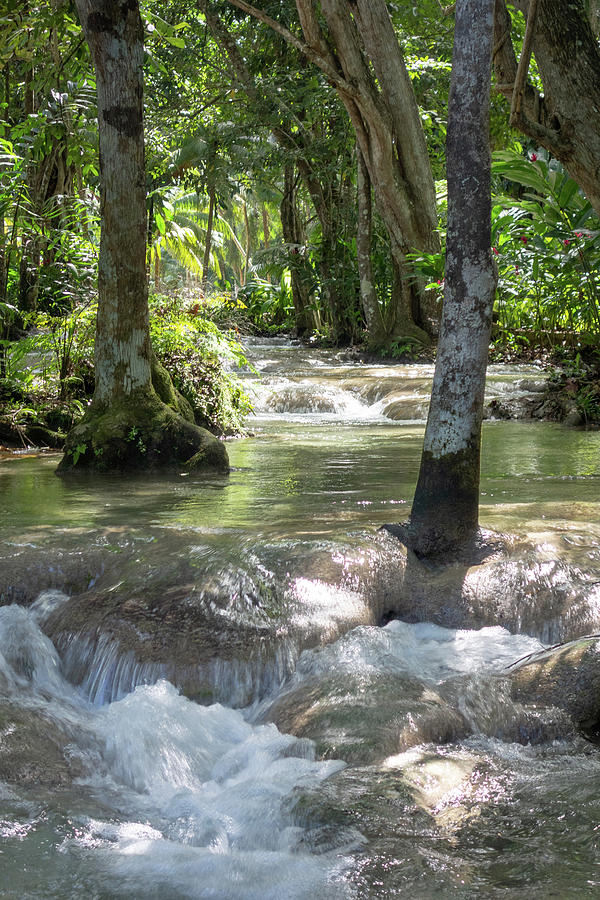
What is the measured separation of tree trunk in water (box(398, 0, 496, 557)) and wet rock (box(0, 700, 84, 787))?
2024 millimetres

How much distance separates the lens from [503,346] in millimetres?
16344

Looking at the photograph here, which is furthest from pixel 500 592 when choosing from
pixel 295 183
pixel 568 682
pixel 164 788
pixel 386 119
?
pixel 295 183

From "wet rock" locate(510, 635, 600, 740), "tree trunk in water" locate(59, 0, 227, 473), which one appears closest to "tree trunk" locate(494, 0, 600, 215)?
"tree trunk in water" locate(59, 0, 227, 473)

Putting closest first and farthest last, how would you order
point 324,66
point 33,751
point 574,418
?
point 33,751 → point 574,418 → point 324,66

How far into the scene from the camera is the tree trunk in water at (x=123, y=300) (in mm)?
6891

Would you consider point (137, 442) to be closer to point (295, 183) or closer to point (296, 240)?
point (295, 183)

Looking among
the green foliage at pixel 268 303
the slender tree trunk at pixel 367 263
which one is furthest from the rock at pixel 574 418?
the green foliage at pixel 268 303

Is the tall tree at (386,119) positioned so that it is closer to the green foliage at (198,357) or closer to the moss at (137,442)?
the green foliage at (198,357)

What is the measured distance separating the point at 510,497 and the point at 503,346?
10799 mm

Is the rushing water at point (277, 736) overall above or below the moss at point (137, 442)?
below

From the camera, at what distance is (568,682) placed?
138 inches

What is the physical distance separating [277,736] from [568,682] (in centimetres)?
118

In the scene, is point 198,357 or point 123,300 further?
point 198,357

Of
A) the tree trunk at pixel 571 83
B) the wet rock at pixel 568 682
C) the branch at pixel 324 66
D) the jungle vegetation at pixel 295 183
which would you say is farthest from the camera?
the branch at pixel 324 66
